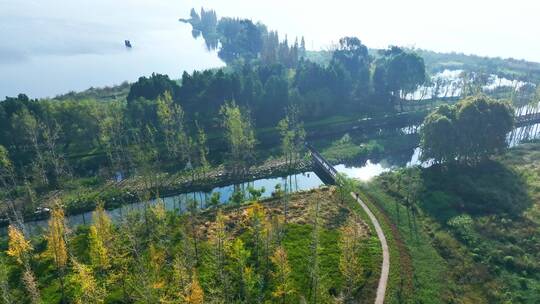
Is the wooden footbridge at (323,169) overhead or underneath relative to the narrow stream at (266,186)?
overhead

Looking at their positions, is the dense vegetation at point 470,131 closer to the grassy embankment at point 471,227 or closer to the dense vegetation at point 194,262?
the grassy embankment at point 471,227

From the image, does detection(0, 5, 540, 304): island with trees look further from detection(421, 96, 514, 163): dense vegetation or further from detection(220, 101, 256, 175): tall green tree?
detection(220, 101, 256, 175): tall green tree

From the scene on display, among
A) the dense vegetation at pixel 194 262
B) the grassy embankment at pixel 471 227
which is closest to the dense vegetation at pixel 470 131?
the grassy embankment at pixel 471 227

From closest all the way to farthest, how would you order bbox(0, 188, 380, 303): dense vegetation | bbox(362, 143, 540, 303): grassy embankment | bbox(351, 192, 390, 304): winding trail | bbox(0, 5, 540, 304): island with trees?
1. bbox(0, 188, 380, 303): dense vegetation
2. bbox(0, 5, 540, 304): island with trees
3. bbox(351, 192, 390, 304): winding trail
4. bbox(362, 143, 540, 303): grassy embankment

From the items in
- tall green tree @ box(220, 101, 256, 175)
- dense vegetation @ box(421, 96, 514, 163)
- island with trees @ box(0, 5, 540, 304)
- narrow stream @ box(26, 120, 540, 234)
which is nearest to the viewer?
island with trees @ box(0, 5, 540, 304)

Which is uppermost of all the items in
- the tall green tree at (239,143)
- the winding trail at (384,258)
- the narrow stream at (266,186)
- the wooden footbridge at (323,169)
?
the tall green tree at (239,143)

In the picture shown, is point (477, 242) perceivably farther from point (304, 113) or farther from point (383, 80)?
point (383, 80)

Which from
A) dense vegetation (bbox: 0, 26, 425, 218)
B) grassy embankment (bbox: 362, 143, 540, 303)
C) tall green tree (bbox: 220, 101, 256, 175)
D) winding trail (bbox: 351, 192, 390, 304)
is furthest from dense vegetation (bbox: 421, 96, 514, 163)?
tall green tree (bbox: 220, 101, 256, 175)

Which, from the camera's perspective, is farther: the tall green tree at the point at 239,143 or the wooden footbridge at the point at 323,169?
the wooden footbridge at the point at 323,169
